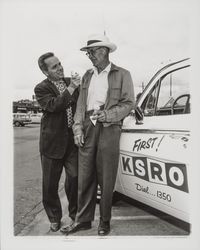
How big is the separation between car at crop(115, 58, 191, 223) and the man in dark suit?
1.61 ft

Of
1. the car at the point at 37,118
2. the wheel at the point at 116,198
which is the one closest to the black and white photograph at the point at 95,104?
the car at the point at 37,118

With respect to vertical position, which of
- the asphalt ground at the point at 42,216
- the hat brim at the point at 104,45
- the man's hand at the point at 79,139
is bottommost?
the asphalt ground at the point at 42,216

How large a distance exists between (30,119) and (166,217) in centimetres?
157

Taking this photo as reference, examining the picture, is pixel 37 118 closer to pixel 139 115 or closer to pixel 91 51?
pixel 91 51

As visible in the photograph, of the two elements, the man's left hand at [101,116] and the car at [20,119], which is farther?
the car at [20,119]

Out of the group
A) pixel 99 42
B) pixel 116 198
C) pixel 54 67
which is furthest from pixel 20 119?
pixel 116 198

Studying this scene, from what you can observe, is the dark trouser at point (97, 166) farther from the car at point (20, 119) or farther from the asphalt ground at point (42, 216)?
the car at point (20, 119)

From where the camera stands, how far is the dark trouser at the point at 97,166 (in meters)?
4.14

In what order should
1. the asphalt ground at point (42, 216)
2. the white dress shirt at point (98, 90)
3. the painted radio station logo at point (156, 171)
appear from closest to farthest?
the painted radio station logo at point (156, 171), the white dress shirt at point (98, 90), the asphalt ground at point (42, 216)

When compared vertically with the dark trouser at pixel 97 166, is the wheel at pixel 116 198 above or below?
below

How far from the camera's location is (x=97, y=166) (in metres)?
4.21

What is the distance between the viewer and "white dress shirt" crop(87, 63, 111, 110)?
4.16m

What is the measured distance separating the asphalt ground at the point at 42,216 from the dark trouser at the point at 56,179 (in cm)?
18

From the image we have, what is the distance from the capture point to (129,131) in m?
4.25
